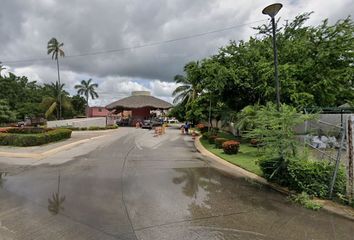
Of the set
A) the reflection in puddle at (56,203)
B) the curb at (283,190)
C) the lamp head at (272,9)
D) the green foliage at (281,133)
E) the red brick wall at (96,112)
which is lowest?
the curb at (283,190)

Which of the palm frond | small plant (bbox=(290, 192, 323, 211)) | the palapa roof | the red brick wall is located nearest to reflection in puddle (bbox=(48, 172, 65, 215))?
small plant (bbox=(290, 192, 323, 211))

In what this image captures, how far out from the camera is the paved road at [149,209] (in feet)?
17.0

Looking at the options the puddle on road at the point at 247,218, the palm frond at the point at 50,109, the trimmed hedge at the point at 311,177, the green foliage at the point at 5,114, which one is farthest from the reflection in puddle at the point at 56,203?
the palm frond at the point at 50,109

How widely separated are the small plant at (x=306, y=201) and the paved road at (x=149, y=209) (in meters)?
0.26

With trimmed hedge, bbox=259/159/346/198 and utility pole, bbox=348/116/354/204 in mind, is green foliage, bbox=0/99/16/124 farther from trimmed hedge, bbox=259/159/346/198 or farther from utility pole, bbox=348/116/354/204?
utility pole, bbox=348/116/354/204

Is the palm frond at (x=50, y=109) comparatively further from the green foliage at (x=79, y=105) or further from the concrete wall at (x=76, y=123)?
the green foliage at (x=79, y=105)

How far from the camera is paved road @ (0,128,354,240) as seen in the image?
5176 millimetres

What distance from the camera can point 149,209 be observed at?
255 inches

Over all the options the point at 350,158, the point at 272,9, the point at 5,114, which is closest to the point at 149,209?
the point at 350,158

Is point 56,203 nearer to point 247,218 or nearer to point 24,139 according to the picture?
point 247,218

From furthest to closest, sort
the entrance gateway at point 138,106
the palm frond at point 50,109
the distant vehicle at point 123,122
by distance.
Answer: the distant vehicle at point 123,122
the entrance gateway at point 138,106
the palm frond at point 50,109

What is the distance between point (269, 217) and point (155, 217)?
2.57 m

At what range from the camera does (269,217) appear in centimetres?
607

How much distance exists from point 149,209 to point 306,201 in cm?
413
